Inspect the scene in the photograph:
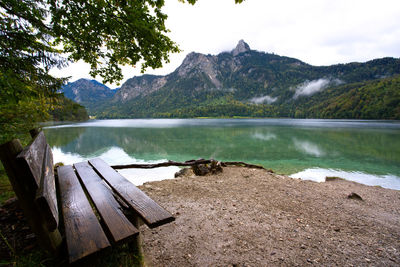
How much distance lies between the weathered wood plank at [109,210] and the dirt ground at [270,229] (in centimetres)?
126

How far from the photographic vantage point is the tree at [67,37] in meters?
3.79

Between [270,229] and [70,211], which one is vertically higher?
[70,211]

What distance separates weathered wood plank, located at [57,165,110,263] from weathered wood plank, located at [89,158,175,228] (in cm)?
42

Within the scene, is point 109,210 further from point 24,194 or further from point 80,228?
point 24,194

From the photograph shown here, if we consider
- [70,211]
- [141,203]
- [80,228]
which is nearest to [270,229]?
[141,203]

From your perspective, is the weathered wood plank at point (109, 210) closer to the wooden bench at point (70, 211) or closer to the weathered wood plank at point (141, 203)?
the wooden bench at point (70, 211)

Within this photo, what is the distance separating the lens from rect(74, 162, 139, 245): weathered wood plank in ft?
5.62

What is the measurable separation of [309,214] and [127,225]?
441 centimetres

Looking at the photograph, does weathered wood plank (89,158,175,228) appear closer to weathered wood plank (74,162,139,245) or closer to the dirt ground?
weathered wood plank (74,162,139,245)

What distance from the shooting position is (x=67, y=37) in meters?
4.21

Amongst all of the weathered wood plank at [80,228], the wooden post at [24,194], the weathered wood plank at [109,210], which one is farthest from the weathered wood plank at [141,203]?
the wooden post at [24,194]

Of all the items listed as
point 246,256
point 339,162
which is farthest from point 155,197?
point 339,162

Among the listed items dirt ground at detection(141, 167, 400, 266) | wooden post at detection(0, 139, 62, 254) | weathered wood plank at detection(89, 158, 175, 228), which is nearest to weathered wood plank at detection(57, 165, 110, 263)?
wooden post at detection(0, 139, 62, 254)

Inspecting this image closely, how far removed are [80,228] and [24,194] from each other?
577mm
